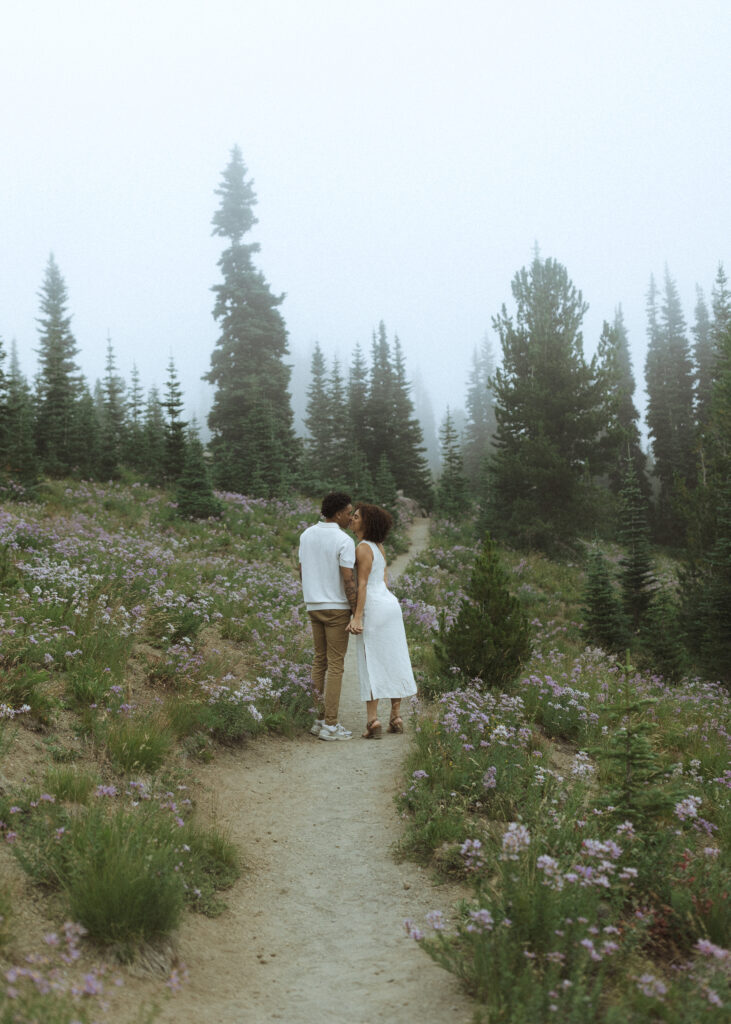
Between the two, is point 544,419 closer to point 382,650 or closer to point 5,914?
point 382,650

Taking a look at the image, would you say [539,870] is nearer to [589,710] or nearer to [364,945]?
[364,945]

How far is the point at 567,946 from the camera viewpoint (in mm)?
3004

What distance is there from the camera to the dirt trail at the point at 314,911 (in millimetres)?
3129

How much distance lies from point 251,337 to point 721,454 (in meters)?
25.3

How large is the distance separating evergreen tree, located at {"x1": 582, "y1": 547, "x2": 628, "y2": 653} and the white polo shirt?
1038cm

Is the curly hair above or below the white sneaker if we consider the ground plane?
above

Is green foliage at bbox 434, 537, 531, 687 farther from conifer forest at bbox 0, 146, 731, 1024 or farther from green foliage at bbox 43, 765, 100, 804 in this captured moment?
green foliage at bbox 43, 765, 100, 804

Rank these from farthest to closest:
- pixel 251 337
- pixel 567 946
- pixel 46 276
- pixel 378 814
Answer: pixel 46 276 → pixel 251 337 → pixel 378 814 → pixel 567 946

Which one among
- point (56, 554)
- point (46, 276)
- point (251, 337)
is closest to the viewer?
point (56, 554)

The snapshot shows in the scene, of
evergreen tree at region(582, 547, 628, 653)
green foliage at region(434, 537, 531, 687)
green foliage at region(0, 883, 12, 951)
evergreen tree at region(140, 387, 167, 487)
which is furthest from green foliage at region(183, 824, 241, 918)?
evergreen tree at region(140, 387, 167, 487)

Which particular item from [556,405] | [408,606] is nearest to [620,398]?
[556,405]

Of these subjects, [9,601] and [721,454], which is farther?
[721,454]

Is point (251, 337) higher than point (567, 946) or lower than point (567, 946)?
higher

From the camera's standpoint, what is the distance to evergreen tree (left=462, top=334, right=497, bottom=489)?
6475cm
